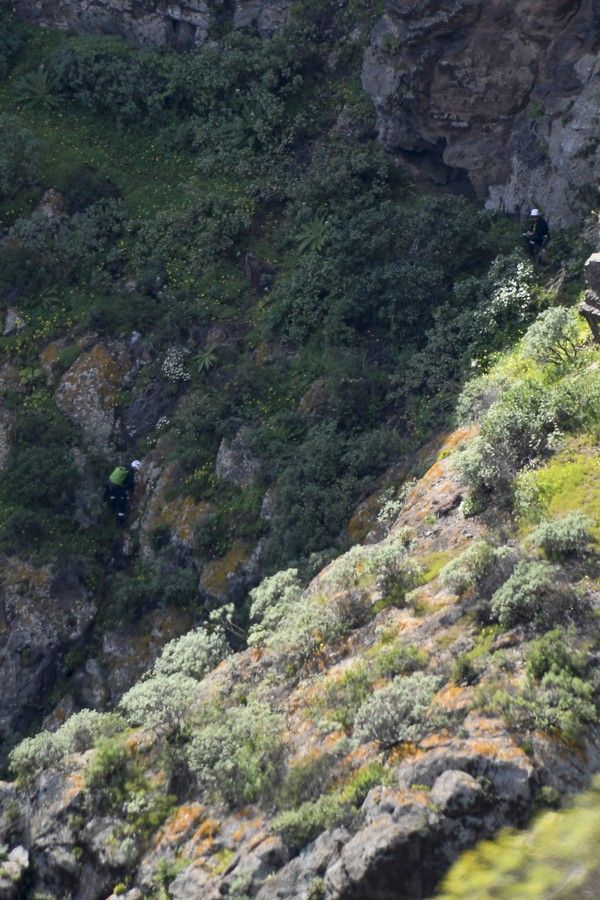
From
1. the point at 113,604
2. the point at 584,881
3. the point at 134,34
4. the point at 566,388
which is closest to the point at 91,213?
the point at 134,34

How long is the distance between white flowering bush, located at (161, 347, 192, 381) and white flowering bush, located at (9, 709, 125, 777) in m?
8.24

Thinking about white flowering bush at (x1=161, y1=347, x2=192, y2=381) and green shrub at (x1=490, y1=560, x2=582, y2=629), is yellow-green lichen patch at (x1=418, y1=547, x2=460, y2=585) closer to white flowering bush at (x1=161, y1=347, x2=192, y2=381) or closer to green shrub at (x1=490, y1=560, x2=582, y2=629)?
green shrub at (x1=490, y1=560, x2=582, y2=629)

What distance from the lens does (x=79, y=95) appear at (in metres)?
25.6

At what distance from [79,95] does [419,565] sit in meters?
16.0

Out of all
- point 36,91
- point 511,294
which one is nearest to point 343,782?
point 511,294

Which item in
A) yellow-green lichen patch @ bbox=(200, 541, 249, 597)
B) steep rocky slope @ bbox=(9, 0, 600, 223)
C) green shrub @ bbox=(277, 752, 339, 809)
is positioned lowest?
yellow-green lichen patch @ bbox=(200, 541, 249, 597)

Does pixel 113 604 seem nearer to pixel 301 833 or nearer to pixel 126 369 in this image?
pixel 126 369

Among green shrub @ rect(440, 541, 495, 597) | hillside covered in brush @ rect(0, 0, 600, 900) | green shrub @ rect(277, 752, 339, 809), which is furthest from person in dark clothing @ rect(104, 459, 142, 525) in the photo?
green shrub @ rect(277, 752, 339, 809)

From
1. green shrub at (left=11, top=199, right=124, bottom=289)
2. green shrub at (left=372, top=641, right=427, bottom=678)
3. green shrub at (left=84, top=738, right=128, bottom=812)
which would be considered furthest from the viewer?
green shrub at (left=11, top=199, right=124, bottom=289)

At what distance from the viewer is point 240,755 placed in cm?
1213

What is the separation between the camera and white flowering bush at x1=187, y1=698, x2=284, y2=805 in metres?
11.8

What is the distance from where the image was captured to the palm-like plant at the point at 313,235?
2183cm

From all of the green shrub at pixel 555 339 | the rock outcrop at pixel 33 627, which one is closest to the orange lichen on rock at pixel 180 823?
the rock outcrop at pixel 33 627

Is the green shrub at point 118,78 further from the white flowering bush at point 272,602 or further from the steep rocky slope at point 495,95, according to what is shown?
the white flowering bush at point 272,602
